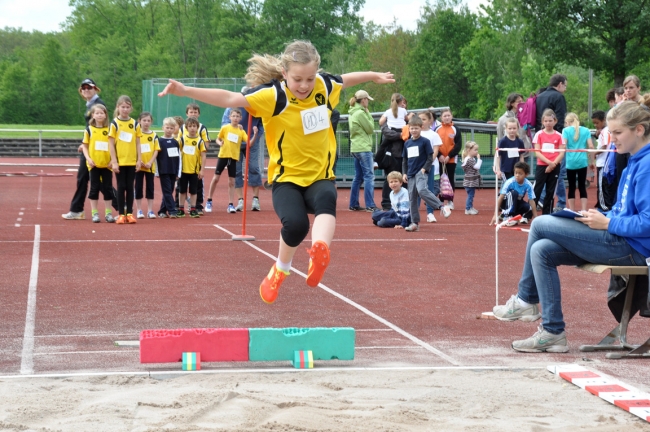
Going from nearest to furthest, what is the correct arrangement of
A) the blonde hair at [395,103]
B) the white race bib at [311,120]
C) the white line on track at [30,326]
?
the white line on track at [30,326] → the white race bib at [311,120] → the blonde hair at [395,103]

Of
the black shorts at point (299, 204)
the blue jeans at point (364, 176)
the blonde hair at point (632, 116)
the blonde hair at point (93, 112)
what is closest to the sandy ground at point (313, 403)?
the black shorts at point (299, 204)

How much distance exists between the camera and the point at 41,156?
39.7 metres

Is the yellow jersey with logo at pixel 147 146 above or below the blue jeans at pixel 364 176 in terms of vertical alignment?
above

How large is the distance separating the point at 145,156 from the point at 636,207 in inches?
420

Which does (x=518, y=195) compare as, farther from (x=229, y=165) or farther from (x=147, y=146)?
(x=147, y=146)

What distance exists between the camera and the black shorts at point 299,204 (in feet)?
20.5

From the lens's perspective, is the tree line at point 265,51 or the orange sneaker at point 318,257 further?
the tree line at point 265,51

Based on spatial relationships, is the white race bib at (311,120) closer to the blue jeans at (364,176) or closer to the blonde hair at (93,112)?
the blonde hair at (93,112)

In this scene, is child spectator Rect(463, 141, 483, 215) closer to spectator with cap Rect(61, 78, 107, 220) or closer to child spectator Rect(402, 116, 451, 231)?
child spectator Rect(402, 116, 451, 231)

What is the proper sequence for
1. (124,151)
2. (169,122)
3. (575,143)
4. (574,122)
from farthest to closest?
1. (169,122)
2. (574,122)
3. (575,143)
4. (124,151)

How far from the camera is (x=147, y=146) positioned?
15312mm

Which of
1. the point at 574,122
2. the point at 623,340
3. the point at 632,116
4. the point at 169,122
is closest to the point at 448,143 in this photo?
the point at 574,122

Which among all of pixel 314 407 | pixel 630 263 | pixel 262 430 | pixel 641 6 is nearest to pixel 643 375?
pixel 630 263

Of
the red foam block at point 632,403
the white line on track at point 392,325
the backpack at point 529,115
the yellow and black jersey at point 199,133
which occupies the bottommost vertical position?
the white line on track at point 392,325
